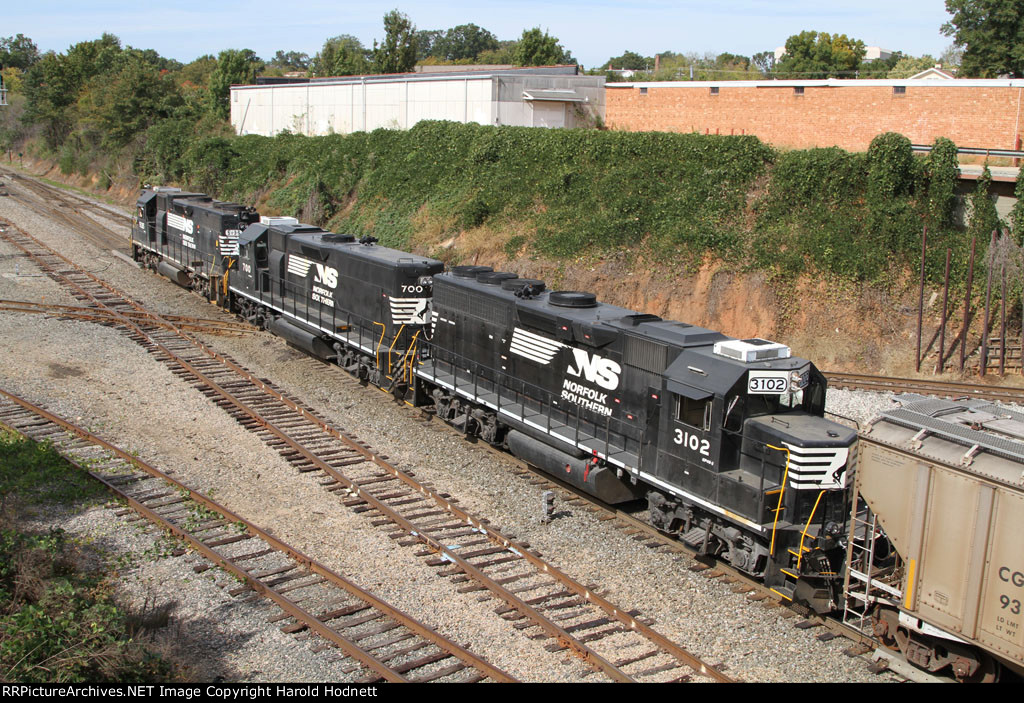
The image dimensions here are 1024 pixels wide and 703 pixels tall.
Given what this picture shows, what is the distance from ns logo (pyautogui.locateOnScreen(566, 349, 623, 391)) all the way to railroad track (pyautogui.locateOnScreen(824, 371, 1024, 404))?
28.3 feet

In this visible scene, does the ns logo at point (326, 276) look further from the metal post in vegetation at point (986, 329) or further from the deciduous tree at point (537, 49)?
the deciduous tree at point (537, 49)

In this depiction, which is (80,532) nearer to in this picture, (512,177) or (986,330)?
(986,330)

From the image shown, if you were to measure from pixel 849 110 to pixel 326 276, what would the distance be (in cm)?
1829

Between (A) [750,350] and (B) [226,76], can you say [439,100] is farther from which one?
(B) [226,76]

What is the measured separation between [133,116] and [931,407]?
6125 cm

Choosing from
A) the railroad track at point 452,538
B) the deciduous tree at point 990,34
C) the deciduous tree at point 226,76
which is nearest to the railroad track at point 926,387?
the railroad track at point 452,538

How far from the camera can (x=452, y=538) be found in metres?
12.5

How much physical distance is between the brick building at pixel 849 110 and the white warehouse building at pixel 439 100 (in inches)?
202

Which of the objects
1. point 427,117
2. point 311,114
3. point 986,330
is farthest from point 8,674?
point 311,114

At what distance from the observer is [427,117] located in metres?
40.3

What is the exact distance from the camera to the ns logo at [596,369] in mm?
13374

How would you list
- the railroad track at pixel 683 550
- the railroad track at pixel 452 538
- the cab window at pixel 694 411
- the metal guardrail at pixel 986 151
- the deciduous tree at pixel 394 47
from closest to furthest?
the railroad track at pixel 452 538 < the railroad track at pixel 683 550 < the cab window at pixel 694 411 < the metal guardrail at pixel 986 151 < the deciduous tree at pixel 394 47

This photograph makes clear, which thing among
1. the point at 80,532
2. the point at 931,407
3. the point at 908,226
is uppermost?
the point at 908,226

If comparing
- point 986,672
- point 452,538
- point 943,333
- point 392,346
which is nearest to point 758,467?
point 986,672
